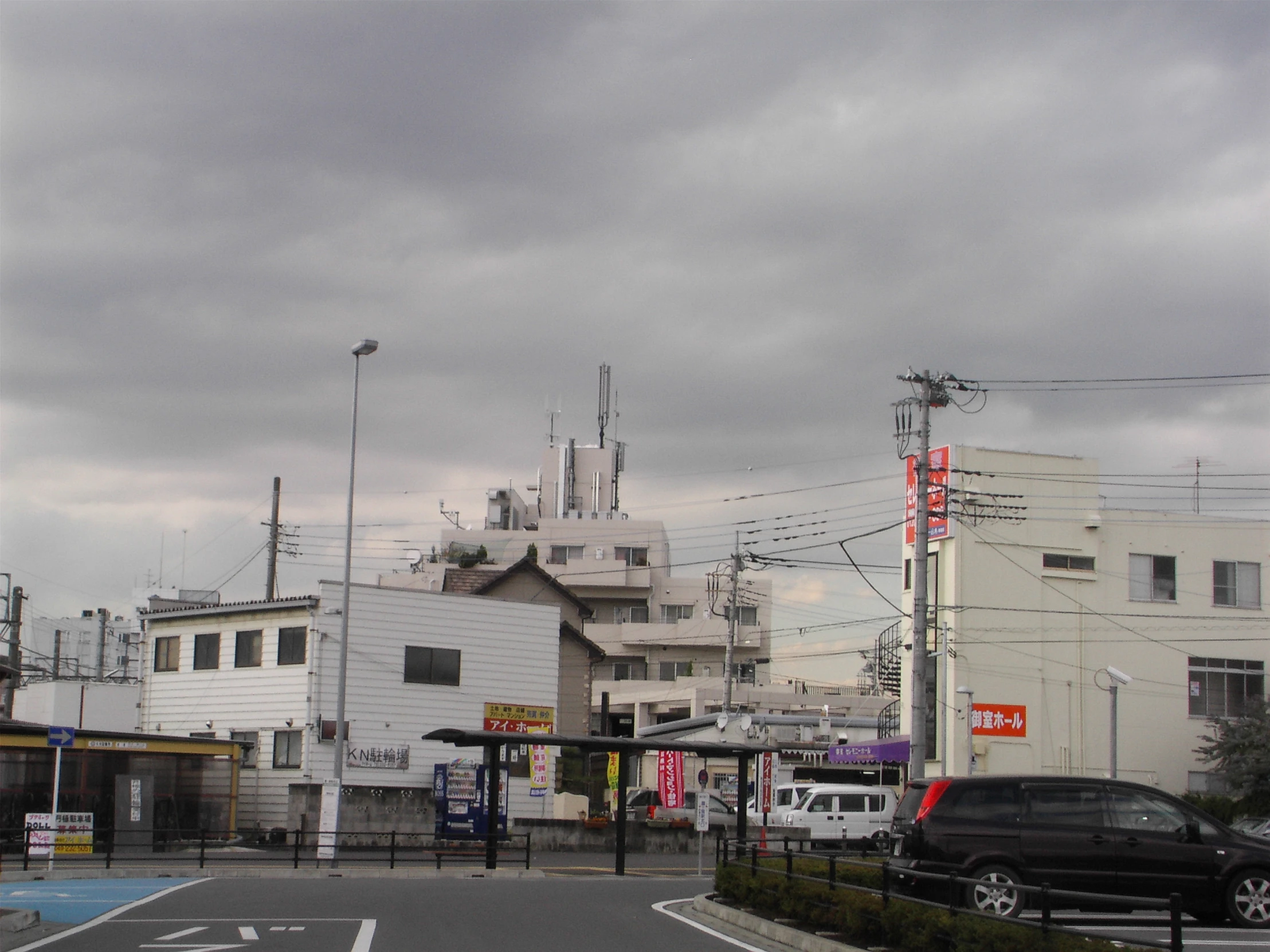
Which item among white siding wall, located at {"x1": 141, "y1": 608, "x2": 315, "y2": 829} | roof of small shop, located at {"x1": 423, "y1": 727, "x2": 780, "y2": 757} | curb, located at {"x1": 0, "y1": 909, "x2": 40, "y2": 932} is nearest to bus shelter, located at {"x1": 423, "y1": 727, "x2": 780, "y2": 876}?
roof of small shop, located at {"x1": 423, "y1": 727, "x2": 780, "y2": 757}

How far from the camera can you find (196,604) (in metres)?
42.9

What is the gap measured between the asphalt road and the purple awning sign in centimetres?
2299

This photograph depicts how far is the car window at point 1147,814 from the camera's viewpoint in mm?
16344

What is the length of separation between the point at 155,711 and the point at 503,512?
150 ft

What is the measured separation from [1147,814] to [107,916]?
13554mm

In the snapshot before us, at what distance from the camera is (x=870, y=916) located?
13680mm

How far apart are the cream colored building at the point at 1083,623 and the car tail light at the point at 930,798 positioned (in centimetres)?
3257

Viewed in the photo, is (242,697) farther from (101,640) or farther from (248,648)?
(101,640)

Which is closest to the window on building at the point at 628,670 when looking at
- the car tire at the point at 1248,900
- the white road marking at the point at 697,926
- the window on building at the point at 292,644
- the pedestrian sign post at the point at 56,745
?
the window on building at the point at 292,644

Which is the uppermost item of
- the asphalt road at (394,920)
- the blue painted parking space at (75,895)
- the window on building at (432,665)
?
the window on building at (432,665)

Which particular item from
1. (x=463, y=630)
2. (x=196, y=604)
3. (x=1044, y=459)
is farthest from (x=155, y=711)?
(x=1044, y=459)

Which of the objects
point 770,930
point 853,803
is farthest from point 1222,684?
point 770,930

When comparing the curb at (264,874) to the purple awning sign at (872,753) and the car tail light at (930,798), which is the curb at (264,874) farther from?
the purple awning sign at (872,753)

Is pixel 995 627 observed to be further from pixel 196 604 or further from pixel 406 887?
pixel 406 887
